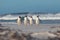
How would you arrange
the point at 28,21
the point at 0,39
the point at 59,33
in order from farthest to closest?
1. the point at 28,21
2. the point at 59,33
3. the point at 0,39

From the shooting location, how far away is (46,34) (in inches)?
666

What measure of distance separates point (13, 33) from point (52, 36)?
217 cm

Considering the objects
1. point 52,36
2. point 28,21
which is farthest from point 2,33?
point 28,21

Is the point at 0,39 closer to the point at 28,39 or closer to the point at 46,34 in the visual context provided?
the point at 28,39

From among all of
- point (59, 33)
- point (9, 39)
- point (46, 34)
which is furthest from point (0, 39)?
point (59, 33)

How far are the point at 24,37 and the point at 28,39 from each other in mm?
512

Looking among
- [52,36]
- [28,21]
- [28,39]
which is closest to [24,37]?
[28,39]

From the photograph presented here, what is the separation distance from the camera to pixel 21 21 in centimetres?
2875

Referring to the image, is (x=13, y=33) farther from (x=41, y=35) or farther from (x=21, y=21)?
(x=21, y=21)

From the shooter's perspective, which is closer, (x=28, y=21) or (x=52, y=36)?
(x=52, y=36)

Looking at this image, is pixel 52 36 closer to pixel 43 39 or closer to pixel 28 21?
pixel 43 39

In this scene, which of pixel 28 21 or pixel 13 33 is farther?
pixel 28 21

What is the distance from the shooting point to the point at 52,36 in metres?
16.8

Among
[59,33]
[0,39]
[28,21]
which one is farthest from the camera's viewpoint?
[28,21]
